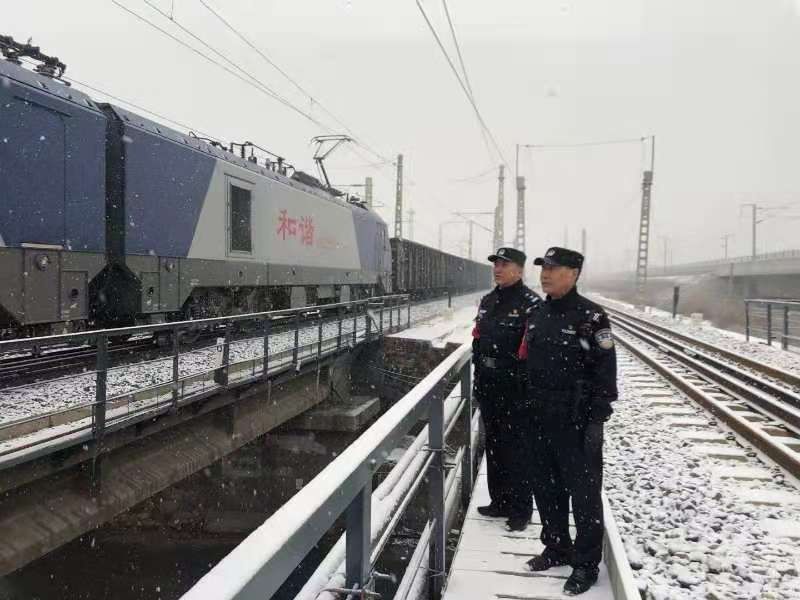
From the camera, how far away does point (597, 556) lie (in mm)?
3389

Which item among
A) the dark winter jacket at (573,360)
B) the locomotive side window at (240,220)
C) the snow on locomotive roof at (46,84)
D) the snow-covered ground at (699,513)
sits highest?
the snow on locomotive roof at (46,84)

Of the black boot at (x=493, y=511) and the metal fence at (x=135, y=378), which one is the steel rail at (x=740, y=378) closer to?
the black boot at (x=493, y=511)

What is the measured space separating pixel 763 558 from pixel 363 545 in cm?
324

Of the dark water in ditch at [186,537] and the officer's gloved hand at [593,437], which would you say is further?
the dark water in ditch at [186,537]

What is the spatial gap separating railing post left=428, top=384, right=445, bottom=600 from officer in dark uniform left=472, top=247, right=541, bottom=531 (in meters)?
0.68

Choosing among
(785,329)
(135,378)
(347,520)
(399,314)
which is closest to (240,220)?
(135,378)

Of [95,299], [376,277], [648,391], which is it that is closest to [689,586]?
[648,391]

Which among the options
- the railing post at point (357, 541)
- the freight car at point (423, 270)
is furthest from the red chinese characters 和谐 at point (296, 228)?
the freight car at point (423, 270)

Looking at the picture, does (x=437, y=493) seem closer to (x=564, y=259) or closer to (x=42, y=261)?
(x=564, y=259)

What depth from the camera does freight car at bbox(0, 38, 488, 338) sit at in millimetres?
7109

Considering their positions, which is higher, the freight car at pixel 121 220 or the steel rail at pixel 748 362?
the freight car at pixel 121 220

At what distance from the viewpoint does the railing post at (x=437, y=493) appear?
3.52 metres

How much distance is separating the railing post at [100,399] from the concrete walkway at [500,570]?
3.54 metres

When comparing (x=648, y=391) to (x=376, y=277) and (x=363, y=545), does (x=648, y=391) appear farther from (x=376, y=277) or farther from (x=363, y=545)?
(x=376, y=277)
